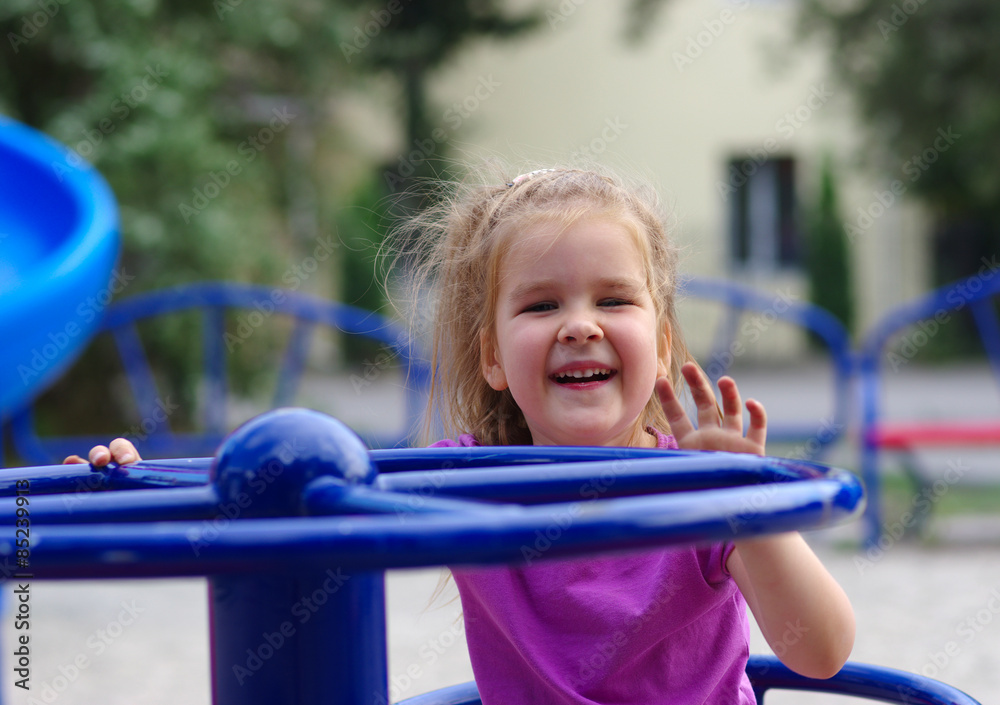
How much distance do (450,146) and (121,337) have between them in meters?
6.54

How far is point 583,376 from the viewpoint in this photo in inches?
42.5

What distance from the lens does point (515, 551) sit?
471 millimetres

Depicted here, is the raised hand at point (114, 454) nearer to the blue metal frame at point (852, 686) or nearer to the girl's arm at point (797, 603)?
the blue metal frame at point (852, 686)

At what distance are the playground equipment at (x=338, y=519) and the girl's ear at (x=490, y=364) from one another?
0.34 metres

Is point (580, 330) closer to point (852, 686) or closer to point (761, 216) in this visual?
point (852, 686)

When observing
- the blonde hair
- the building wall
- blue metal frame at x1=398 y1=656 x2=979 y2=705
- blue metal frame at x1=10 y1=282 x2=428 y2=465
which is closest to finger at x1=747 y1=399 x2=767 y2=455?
blue metal frame at x1=398 y1=656 x2=979 y2=705

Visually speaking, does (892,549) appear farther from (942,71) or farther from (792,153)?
(792,153)

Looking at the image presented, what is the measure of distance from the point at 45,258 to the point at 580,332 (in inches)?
113

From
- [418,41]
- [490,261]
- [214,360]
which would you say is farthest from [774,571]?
[418,41]

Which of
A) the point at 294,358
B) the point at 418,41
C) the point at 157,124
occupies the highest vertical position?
the point at 418,41

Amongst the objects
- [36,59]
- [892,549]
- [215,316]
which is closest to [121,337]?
[215,316]

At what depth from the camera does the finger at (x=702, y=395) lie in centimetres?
82

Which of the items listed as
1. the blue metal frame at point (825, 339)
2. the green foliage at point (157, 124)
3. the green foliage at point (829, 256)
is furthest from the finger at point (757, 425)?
the green foliage at point (829, 256)

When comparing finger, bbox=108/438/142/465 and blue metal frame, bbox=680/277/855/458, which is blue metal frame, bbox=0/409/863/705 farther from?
blue metal frame, bbox=680/277/855/458
